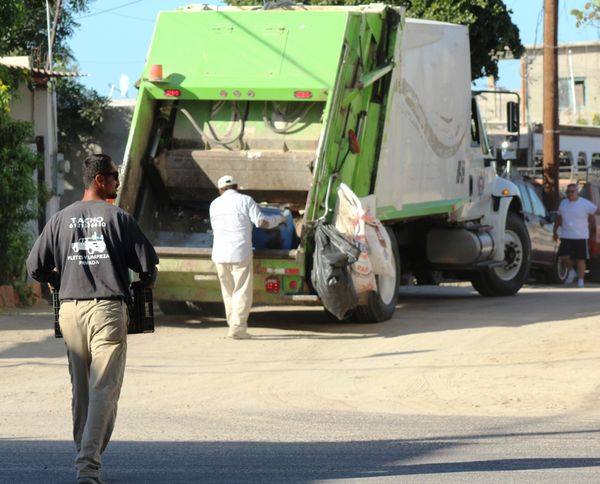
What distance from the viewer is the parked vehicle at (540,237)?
22234mm

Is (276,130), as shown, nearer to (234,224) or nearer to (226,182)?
(226,182)

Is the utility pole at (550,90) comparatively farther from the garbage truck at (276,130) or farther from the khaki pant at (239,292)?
the khaki pant at (239,292)

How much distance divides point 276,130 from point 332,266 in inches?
76.8

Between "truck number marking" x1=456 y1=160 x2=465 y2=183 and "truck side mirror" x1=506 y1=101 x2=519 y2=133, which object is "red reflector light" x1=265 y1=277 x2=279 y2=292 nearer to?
"truck number marking" x1=456 y1=160 x2=465 y2=183

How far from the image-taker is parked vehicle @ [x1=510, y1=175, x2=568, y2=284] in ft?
72.9

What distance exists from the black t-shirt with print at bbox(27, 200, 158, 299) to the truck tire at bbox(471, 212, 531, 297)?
41.2 ft

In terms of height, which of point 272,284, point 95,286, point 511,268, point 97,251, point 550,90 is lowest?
point 511,268

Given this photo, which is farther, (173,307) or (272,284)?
(173,307)

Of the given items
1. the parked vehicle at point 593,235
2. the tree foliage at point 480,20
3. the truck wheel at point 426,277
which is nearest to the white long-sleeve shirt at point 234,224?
the truck wheel at point 426,277

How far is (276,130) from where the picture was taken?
1471 centimetres

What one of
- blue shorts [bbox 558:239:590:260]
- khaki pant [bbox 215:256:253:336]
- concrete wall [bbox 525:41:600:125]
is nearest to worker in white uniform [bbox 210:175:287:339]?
khaki pant [bbox 215:256:253:336]

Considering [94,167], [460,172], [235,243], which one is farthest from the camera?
[460,172]

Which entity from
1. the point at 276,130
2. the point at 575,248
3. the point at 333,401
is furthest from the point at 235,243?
the point at 575,248

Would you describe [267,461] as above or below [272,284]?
below
